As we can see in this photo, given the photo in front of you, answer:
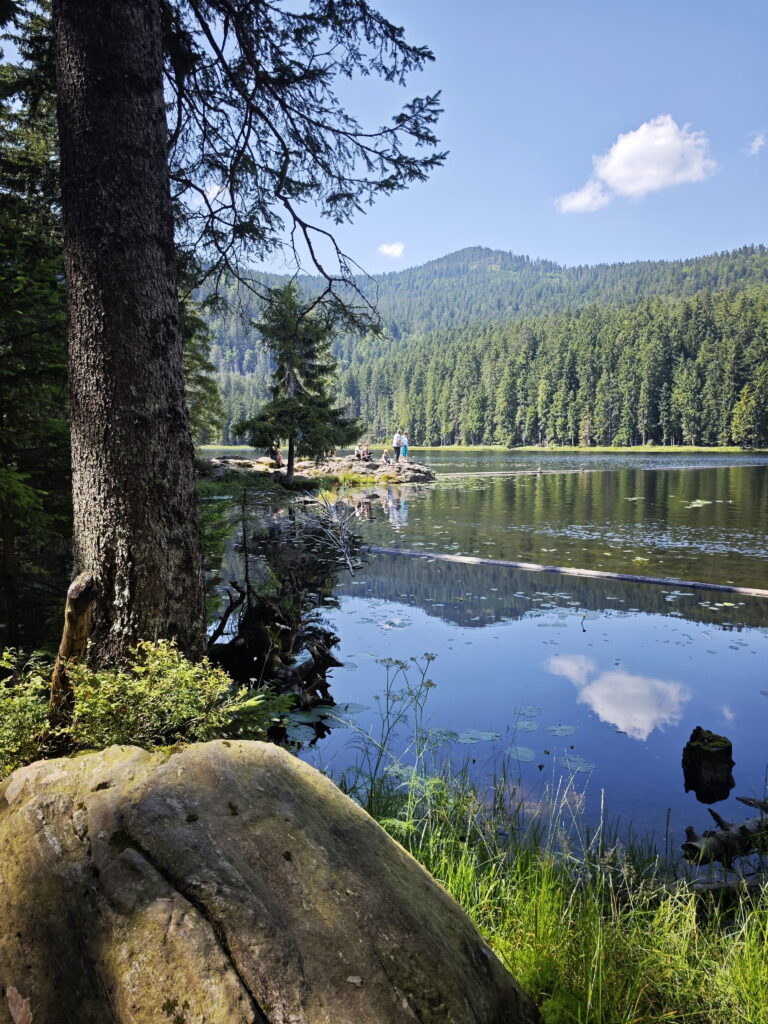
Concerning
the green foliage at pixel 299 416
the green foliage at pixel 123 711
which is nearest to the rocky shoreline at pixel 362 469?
the green foliage at pixel 299 416

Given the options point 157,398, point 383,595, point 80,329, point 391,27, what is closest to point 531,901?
point 157,398

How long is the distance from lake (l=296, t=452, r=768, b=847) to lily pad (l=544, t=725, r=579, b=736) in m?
0.02

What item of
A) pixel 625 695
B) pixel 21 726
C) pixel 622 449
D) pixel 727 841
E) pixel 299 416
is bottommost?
pixel 625 695

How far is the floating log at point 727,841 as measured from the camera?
147 inches

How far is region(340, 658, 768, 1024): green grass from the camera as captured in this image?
84.1 inches

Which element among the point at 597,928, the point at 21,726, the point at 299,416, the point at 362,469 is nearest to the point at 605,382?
the point at 362,469

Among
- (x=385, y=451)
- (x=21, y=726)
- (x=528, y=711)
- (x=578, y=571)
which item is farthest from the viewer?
(x=385, y=451)

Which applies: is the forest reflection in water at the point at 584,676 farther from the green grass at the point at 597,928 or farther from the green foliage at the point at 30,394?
the green foliage at the point at 30,394

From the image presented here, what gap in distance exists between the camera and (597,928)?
2.48m

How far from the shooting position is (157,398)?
346cm

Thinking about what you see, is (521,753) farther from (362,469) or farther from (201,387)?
(362,469)

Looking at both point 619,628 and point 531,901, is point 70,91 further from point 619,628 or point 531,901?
point 619,628

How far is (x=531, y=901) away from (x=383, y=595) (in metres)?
8.17

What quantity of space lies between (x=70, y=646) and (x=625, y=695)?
558 centimetres
